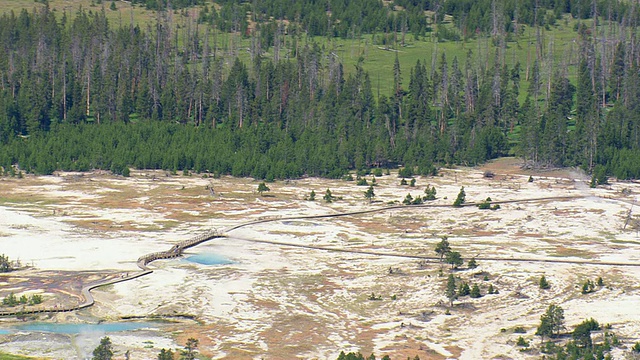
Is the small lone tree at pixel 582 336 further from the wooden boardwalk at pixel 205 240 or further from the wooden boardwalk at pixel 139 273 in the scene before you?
the wooden boardwalk at pixel 139 273

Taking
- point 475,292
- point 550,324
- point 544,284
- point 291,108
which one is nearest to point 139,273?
point 475,292

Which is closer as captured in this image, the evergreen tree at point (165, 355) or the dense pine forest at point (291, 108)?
the evergreen tree at point (165, 355)

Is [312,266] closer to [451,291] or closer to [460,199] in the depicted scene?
[451,291]

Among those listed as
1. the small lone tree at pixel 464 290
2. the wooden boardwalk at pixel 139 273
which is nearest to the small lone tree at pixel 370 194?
the wooden boardwalk at pixel 139 273

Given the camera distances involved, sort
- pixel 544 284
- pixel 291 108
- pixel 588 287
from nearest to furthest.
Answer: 1. pixel 588 287
2. pixel 544 284
3. pixel 291 108

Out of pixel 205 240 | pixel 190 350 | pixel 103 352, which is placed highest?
pixel 103 352

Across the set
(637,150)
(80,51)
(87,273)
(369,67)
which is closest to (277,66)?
(369,67)

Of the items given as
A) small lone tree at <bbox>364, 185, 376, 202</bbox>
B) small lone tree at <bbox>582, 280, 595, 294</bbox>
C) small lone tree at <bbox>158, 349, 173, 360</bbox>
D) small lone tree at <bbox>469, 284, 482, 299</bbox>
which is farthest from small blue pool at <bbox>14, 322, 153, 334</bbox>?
small lone tree at <bbox>364, 185, 376, 202</bbox>
